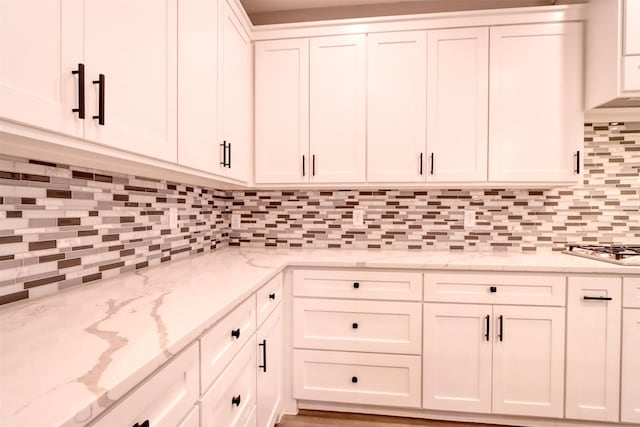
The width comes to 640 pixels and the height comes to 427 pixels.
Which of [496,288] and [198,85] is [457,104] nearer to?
[496,288]

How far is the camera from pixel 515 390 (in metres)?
1.81

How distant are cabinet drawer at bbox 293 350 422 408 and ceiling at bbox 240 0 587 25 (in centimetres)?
227

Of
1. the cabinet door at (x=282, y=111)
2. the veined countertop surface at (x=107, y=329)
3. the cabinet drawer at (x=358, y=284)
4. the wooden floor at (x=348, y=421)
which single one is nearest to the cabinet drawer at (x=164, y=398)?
the veined countertop surface at (x=107, y=329)

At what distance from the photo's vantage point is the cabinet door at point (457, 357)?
6.00ft

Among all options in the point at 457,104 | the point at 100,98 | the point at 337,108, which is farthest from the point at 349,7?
the point at 100,98

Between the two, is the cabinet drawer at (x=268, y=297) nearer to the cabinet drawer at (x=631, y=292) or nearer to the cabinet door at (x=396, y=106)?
the cabinet door at (x=396, y=106)

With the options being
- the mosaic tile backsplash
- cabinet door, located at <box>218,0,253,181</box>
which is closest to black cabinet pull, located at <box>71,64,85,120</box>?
the mosaic tile backsplash

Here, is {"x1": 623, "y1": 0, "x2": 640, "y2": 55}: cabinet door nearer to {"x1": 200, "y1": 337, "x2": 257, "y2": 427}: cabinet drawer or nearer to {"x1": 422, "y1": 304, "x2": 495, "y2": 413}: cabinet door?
{"x1": 422, "y1": 304, "x2": 495, "y2": 413}: cabinet door

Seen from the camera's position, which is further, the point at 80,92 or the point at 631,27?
the point at 631,27

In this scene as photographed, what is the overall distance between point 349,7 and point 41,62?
2176mm

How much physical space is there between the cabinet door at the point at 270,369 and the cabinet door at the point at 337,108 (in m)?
0.93

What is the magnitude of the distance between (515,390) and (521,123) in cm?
150

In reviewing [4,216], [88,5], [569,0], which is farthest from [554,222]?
[4,216]

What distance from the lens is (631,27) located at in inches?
69.5
